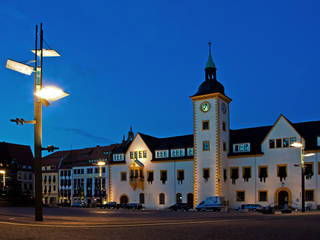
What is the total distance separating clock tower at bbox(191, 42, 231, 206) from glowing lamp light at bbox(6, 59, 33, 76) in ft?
165

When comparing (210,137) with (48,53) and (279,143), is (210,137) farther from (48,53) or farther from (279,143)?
(48,53)

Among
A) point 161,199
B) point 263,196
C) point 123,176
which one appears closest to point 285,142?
point 263,196

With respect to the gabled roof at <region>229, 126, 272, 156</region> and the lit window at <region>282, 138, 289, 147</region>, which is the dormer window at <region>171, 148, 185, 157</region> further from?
the lit window at <region>282, 138, 289, 147</region>

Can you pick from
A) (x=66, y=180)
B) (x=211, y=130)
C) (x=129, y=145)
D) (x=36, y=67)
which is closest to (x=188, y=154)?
(x=211, y=130)

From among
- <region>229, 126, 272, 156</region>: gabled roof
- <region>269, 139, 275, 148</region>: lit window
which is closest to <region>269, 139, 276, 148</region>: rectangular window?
<region>269, 139, 275, 148</region>: lit window

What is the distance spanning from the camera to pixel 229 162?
6638 centimetres

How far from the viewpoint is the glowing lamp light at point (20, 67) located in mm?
16047

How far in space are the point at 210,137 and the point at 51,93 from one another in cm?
5171

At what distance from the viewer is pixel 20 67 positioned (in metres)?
16.2

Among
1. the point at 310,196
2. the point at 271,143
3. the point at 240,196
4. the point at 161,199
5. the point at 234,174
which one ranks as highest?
the point at 271,143

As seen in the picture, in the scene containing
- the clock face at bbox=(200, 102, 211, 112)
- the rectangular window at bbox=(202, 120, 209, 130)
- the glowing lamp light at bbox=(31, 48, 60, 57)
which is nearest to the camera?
the glowing lamp light at bbox=(31, 48, 60, 57)

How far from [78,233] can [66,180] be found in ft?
321

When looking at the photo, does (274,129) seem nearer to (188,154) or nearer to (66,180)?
(188,154)

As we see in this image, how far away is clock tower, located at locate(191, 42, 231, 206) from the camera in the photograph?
64.2m
